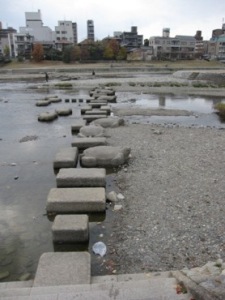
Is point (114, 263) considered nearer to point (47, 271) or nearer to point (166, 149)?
point (47, 271)

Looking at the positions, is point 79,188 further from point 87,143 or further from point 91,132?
point 91,132

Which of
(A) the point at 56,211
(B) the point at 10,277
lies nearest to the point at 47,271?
(B) the point at 10,277

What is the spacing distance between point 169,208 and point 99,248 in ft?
6.67

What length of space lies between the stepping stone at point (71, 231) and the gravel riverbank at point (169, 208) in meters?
0.59

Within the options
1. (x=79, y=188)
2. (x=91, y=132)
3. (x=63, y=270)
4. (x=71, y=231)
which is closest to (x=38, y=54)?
(x=91, y=132)

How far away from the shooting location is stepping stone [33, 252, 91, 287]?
4465 mm

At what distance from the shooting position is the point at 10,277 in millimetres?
5055

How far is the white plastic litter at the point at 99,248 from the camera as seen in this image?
5.62 meters

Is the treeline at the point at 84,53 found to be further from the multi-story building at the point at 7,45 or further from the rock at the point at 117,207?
the rock at the point at 117,207

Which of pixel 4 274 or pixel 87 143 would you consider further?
pixel 87 143

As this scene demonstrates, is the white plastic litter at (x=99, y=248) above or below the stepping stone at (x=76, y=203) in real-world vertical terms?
Result: below

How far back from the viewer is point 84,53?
271 feet

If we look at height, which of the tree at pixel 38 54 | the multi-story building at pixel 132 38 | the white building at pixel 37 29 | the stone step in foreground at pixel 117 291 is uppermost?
the white building at pixel 37 29

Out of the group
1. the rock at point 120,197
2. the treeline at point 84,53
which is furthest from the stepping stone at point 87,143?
the treeline at point 84,53
